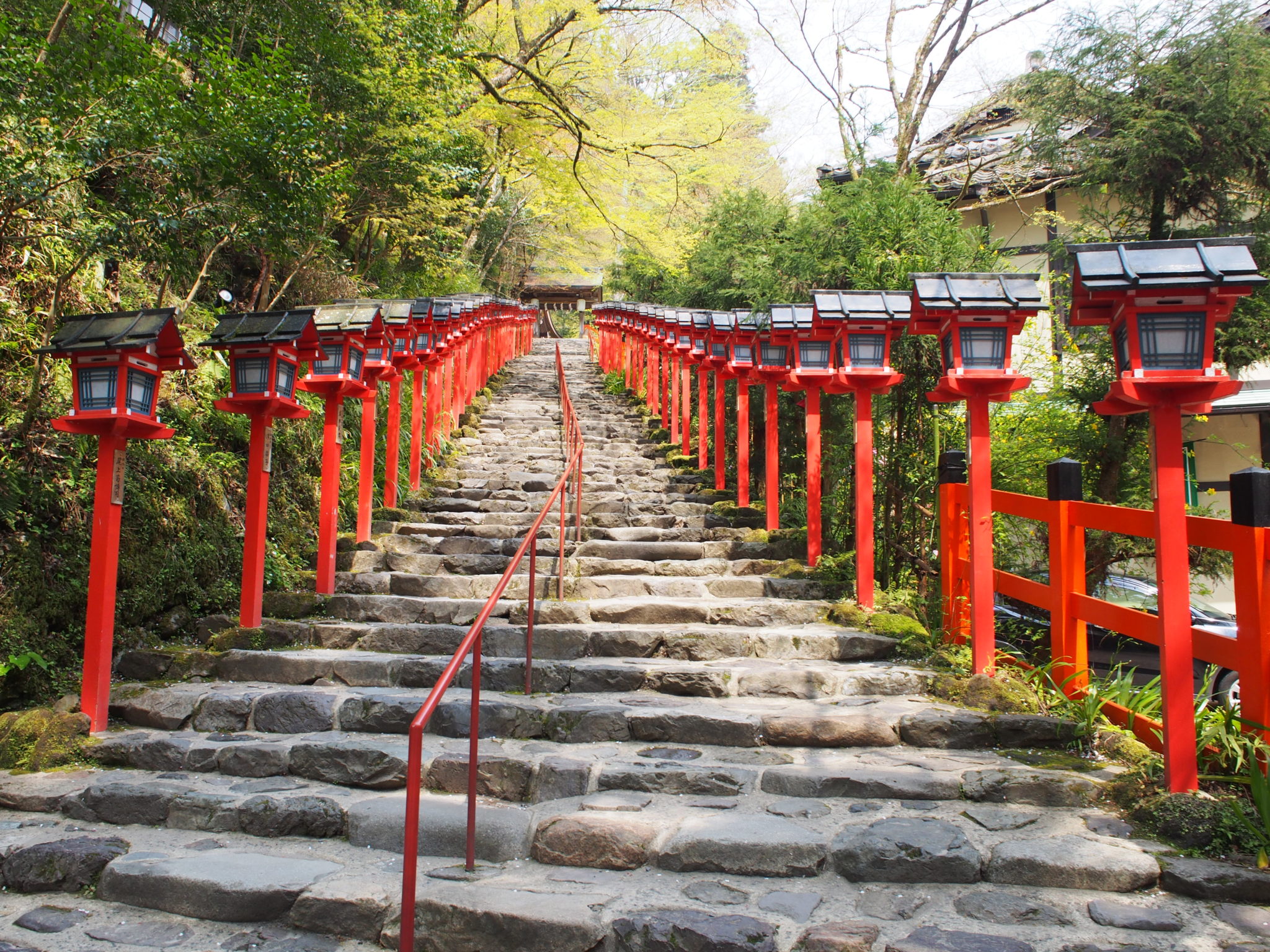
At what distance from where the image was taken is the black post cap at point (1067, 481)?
4688mm

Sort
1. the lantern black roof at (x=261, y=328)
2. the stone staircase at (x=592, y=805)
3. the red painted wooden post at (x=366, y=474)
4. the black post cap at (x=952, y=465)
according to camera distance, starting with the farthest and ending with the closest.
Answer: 1. the red painted wooden post at (x=366, y=474)
2. the black post cap at (x=952, y=465)
3. the lantern black roof at (x=261, y=328)
4. the stone staircase at (x=592, y=805)

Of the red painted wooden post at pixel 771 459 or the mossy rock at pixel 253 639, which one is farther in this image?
the red painted wooden post at pixel 771 459

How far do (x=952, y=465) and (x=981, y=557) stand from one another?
1.31 metres

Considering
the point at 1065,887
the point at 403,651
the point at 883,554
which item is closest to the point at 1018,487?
the point at 883,554

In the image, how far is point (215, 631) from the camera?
5.77 meters

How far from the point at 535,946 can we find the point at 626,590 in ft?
12.5

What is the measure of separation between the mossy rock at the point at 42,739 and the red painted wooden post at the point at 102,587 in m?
0.11

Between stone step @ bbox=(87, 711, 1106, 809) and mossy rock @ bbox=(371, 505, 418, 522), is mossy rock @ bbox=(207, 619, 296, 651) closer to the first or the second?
stone step @ bbox=(87, 711, 1106, 809)

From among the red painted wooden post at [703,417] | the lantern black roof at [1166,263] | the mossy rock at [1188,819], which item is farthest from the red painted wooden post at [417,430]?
the mossy rock at [1188,819]

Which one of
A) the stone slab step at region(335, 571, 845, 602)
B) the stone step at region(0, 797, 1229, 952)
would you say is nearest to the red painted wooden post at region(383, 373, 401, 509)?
the stone slab step at region(335, 571, 845, 602)

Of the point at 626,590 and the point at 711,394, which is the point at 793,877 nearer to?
the point at 626,590

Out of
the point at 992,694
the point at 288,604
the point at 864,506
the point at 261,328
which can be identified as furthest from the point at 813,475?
the point at 261,328

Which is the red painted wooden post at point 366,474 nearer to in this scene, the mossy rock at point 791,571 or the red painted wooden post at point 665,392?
the mossy rock at point 791,571

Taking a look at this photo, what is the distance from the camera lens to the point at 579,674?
516 centimetres
